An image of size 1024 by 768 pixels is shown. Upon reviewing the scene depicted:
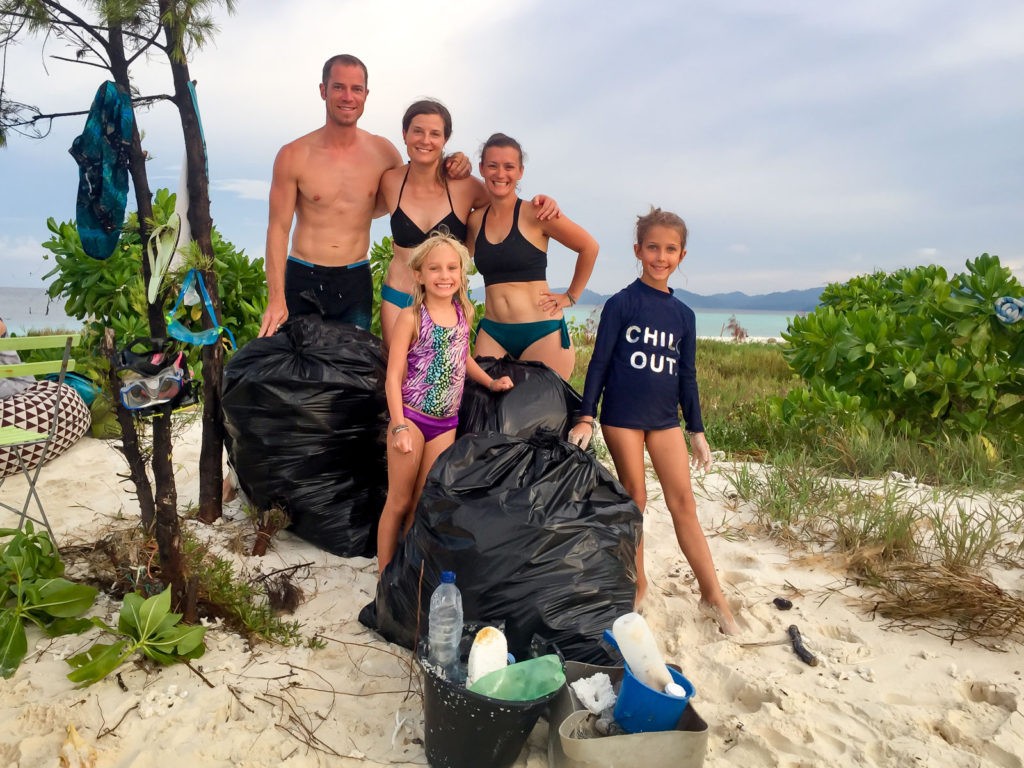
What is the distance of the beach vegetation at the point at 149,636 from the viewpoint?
2334 mm

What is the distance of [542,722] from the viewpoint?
7.26 ft

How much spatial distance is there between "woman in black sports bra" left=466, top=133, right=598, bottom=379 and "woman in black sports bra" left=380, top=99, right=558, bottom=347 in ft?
0.26

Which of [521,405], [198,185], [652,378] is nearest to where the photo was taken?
[652,378]

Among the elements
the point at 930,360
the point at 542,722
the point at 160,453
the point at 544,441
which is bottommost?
the point at 542,722

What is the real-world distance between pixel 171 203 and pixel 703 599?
4959mm

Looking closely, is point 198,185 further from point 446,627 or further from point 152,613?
point 446,627

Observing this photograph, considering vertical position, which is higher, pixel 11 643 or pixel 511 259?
pixel 511 259

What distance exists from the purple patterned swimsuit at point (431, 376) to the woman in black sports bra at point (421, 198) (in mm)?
549

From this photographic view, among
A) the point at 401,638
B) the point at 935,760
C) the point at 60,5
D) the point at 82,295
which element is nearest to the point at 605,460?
the point at 401,638

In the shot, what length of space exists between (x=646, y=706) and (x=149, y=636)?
5.16 ft

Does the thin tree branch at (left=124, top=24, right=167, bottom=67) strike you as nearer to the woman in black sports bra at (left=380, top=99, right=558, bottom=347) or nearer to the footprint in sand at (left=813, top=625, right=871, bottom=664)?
the woman in black sports bra at (left=380, top=99, right=558, bottom=347)

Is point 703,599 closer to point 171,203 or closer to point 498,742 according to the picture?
point 498,742

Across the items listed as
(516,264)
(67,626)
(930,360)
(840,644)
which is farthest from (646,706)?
(930,360)

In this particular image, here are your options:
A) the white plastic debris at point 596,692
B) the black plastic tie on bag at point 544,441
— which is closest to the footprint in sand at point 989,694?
the white plastic debris at point 596,692
